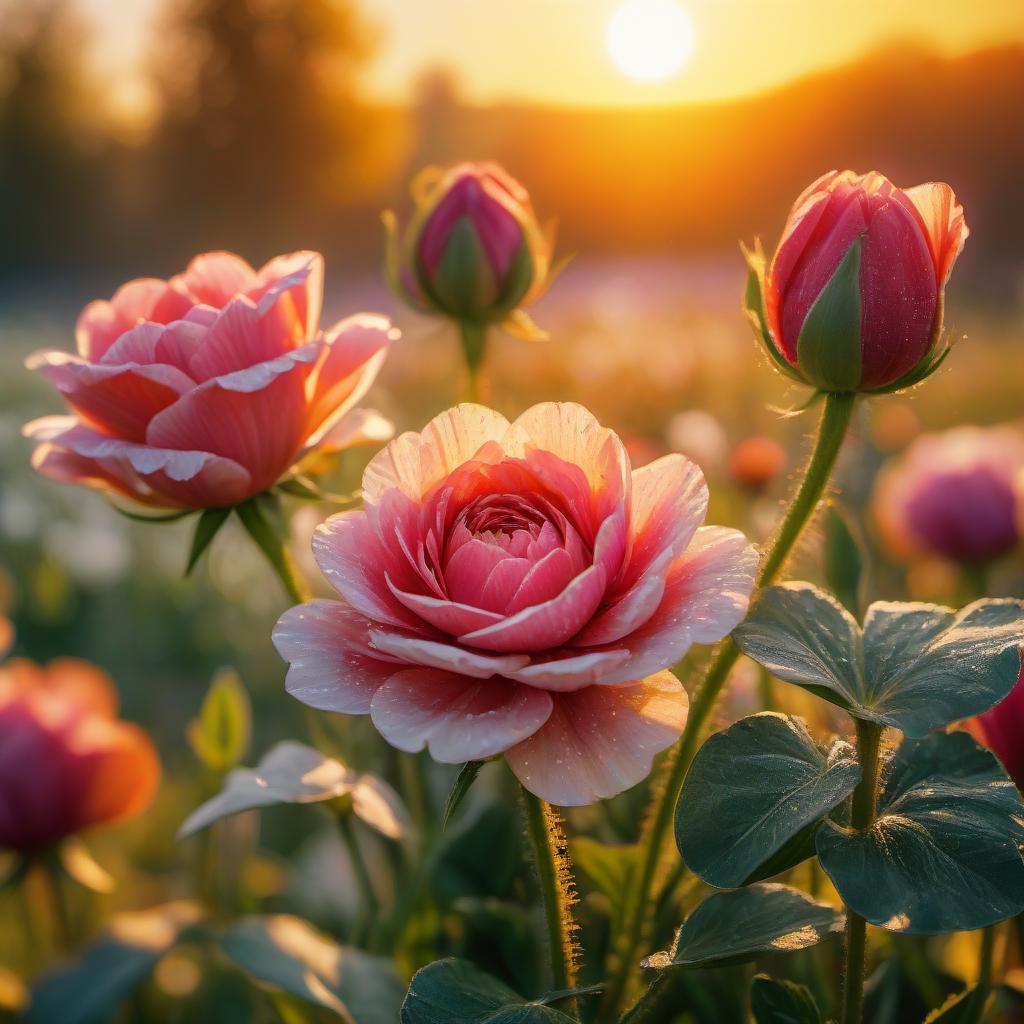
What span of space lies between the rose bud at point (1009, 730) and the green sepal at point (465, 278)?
0.28m

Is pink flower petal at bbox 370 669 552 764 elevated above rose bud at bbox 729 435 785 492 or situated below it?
above

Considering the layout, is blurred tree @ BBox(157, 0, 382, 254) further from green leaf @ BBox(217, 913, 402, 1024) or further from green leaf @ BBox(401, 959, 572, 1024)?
green leaf @ BBox(401, 959, 572, 1024)

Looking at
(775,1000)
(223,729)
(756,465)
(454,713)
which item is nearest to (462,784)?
(454,713)

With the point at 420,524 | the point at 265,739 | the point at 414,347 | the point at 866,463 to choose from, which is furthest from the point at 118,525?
the point at 420,524

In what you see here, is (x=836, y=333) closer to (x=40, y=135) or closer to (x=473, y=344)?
(x=473, y=344)

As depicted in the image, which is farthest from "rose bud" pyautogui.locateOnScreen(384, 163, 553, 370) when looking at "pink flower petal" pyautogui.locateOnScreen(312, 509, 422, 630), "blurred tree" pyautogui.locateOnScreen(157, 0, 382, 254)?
"blurred tree" pyautogui.locateOnScreen(157, 0, 382, 254)

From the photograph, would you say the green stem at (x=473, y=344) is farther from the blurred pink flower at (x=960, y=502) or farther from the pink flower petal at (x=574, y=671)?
the blurred pink flower at (x=960, y=502)

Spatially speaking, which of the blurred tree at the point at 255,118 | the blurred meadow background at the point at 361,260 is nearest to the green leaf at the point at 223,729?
the blurred meadow background at the point at 361,260

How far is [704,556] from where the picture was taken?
270 millimetres

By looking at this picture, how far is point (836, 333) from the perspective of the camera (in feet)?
0.98

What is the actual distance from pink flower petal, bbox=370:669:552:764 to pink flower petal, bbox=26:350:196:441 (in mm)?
135

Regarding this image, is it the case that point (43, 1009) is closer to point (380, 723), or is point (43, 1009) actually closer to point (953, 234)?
point (380, 723)

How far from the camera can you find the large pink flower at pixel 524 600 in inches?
9.6

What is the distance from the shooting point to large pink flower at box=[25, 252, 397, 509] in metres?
0.34
